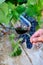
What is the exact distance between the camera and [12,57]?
5.67 ft

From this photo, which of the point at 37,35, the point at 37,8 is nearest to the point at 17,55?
the point at 37,35

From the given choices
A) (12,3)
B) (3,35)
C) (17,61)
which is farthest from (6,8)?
(3,35)

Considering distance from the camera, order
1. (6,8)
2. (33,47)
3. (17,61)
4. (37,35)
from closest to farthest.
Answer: (6,8) → (37,35) → (17,61) → (33,47)

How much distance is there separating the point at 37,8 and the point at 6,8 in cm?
9

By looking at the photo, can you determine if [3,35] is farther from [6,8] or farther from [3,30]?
[6,8]

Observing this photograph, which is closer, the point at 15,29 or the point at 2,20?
the point at 2,20

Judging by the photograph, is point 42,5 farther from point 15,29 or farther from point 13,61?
point 15,29

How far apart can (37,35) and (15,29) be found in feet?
4.05

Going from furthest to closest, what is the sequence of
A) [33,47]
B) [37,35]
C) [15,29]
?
[15,29] → [33,47] → [37,35]

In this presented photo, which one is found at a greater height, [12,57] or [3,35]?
[3,35]

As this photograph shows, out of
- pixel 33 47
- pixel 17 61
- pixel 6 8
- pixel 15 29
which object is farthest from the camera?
pixel 15 29

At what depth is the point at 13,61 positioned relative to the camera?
1.70 meters

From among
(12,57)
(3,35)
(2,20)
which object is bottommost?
(2,20)

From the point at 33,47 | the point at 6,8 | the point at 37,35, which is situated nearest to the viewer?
the point at 6,8
